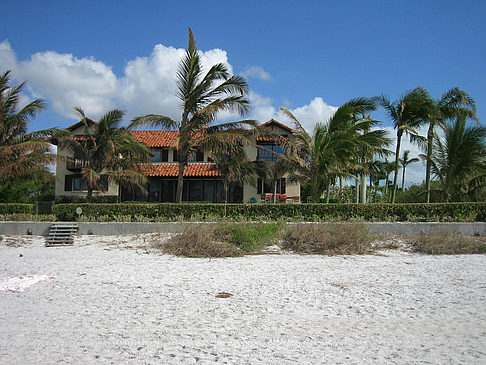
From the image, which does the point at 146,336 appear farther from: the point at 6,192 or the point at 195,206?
the point at 6,192

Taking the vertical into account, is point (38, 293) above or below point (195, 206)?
below

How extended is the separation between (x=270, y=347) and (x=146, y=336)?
4.17 ft

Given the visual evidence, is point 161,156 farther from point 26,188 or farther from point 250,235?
point 250,235

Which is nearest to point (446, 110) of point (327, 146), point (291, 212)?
point (327, 146)

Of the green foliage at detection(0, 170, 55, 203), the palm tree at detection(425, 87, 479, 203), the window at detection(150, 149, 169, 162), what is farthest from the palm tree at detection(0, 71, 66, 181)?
the palm tree at detection(425, 87, 479, 203)

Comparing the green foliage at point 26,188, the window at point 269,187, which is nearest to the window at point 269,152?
the window at point 269,187

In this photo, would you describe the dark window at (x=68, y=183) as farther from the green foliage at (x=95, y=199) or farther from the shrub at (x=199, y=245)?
the shrub at (x=199, y=245)

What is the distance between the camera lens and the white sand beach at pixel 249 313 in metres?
3.32

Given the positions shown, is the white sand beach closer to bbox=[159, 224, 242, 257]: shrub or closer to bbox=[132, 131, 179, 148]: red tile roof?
bbox=[159, 224, 242, 257]: shrub

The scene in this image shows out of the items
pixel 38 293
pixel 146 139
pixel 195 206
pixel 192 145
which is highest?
pixel 146 139

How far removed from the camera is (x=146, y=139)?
2809cm

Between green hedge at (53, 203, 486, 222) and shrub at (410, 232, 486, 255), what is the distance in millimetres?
3097

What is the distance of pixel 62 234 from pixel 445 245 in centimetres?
1075

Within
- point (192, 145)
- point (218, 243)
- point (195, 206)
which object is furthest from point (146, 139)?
point (218, 243)
